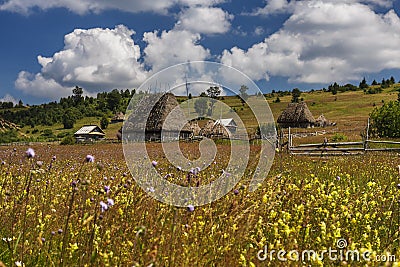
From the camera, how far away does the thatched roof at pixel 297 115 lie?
7300 centimetres

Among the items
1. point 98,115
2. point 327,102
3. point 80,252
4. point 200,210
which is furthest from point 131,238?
point 98,115

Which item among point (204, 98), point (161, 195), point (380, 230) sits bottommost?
point (380, 230)

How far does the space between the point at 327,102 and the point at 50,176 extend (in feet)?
317

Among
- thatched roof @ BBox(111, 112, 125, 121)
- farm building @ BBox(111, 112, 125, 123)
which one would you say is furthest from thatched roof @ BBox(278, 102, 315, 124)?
farm building @ BBox(111, 112, 125, 123)

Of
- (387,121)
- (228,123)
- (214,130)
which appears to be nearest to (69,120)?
(214,130)

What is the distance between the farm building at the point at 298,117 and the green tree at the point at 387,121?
112 ft

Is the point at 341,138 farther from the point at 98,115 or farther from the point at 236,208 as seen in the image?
the point at 98,115

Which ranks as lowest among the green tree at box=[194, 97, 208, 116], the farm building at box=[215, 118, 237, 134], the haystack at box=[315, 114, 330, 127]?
the green tree at box=[194, 97, 208, 116]

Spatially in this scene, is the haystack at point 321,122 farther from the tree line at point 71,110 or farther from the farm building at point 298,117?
the tree line at point 71,110

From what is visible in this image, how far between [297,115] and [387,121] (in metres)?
37.0

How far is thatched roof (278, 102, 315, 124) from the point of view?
240 ft

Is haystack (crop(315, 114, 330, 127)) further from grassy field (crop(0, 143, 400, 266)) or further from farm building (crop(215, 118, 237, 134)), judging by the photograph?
grassy field (crop(0, 143, 400, 266))

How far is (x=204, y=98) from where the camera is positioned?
6059 millimetres

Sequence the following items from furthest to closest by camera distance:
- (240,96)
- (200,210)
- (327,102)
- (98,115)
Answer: (98,115)
(327,102)
(240,96)
(200,210)
